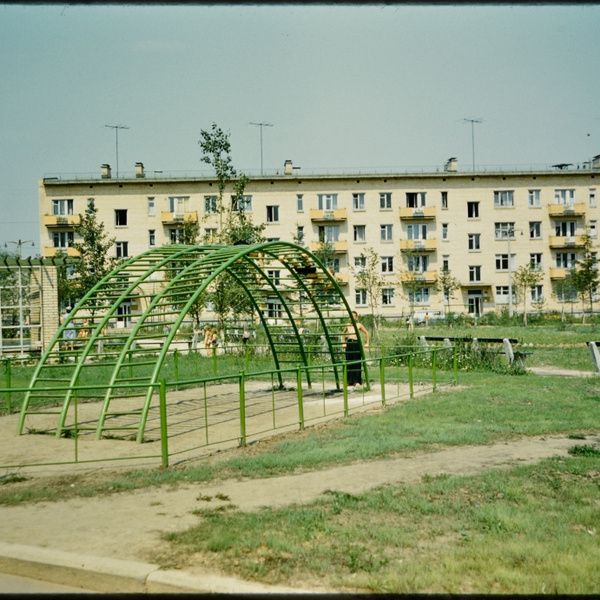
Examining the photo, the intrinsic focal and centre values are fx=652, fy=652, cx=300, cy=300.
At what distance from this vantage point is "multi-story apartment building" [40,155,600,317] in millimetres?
58219

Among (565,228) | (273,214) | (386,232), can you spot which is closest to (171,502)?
(273,214)

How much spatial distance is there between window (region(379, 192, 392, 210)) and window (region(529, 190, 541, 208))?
527 inches

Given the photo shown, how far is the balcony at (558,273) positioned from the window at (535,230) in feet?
11.0

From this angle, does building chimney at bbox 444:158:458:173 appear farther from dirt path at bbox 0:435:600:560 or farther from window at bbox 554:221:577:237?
dirt path at bbox 0:435:600:560

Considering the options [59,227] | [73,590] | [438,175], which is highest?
[438,175]

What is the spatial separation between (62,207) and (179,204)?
10565mm

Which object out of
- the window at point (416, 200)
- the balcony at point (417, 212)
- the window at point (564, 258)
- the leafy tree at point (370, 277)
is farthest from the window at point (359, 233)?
the window at point (564, 258)

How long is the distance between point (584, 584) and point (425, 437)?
5.46 metres

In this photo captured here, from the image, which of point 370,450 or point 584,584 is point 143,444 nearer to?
point 370,450

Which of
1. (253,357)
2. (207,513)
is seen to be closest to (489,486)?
(207,513)

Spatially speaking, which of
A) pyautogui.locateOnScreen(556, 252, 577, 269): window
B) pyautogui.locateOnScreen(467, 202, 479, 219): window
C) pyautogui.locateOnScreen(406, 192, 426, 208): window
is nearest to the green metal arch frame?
pyautogui.locateOnScreen(406, 192, 426, 208): window

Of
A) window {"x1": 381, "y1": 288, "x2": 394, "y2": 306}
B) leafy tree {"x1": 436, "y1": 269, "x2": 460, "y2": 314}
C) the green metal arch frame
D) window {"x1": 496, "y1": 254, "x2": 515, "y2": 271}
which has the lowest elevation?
the green metal arch frame

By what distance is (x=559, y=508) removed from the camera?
6531 millimetres

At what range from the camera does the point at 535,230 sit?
61.8m
